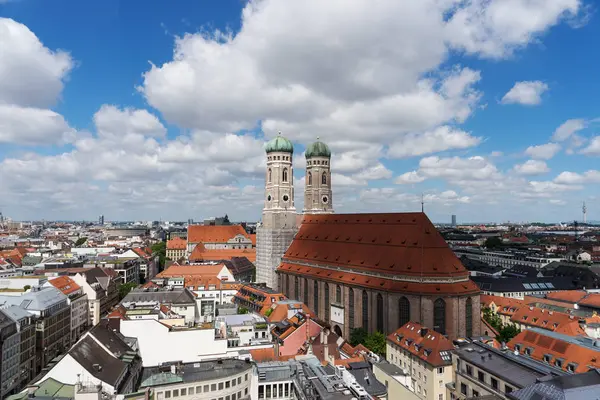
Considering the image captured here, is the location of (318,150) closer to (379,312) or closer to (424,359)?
(379,312)

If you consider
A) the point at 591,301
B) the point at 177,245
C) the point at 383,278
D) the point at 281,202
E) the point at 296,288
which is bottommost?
the point at 591,301

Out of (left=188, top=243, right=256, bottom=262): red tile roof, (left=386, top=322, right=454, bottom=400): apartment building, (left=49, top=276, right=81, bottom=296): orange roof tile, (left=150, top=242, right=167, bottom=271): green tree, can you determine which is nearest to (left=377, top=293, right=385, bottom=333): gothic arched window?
(left=386, top=322, right=454, bottom=400): apartment building

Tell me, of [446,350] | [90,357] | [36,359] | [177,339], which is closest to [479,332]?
[446,350]

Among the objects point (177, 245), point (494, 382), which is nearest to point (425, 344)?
point (494, 382)

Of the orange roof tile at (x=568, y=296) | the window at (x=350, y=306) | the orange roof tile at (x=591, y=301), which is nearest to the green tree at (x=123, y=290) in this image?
the window at (x=350, y=306)

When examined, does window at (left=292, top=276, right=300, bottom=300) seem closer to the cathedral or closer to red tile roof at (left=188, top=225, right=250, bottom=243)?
the cathedral

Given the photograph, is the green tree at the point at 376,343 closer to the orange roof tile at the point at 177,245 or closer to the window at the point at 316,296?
the window at the point at 316,296

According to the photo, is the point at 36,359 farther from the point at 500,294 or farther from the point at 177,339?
the point at 500,294
